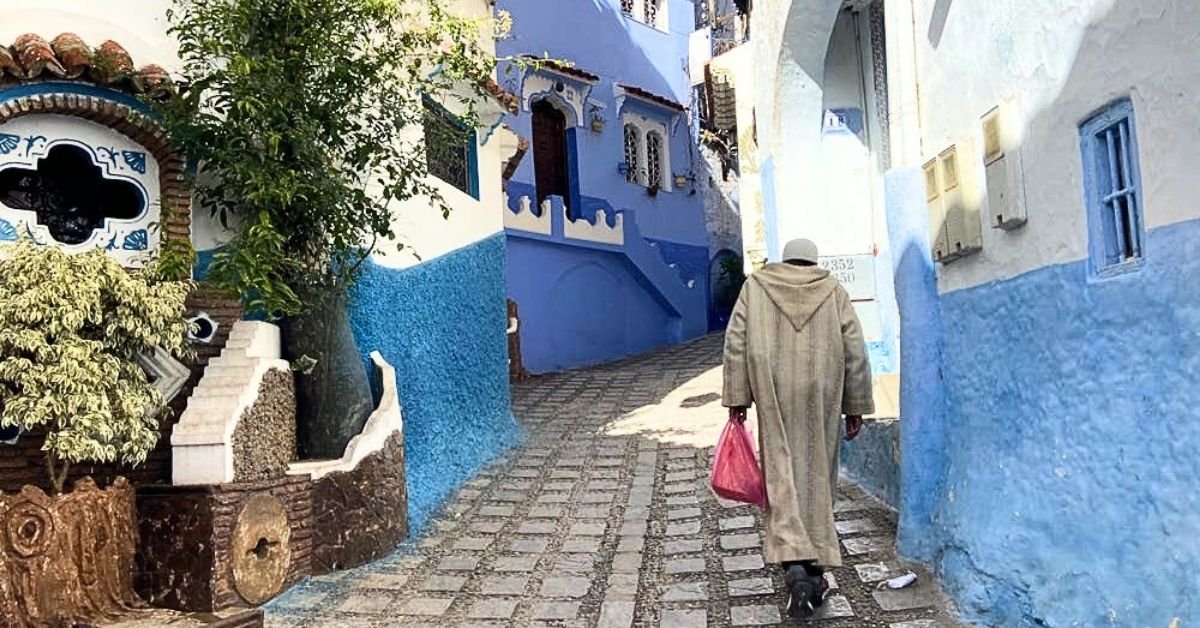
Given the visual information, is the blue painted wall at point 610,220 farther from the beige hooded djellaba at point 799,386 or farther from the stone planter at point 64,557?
the beige hooded djellaba at point 799,386

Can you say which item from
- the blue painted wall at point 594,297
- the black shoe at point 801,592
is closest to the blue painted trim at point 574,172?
the blue painted wall at point 594,297

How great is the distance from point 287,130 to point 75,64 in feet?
3.40

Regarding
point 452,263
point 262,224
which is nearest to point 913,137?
point 262,224

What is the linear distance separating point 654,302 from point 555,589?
11599 millimetres

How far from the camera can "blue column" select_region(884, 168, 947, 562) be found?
4266mm

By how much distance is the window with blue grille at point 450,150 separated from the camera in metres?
6.77

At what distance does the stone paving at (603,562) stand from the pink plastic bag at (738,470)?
21.8 inches

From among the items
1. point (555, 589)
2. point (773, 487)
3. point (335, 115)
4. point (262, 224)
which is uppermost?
point (335, 115)

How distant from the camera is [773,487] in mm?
3824

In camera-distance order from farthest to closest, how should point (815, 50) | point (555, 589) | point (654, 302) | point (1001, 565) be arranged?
point (654, 302), point (815, 50), point (555, 589), point (1001, 565)

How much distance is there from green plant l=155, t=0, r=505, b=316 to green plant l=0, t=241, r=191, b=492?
756 mm

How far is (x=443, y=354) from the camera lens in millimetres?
6867

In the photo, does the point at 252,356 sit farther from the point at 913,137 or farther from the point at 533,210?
the point at 533,210

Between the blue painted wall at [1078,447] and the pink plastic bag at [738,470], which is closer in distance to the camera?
the blue painted wall at [1078,447]
